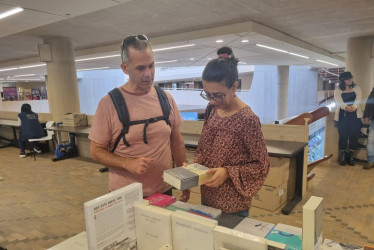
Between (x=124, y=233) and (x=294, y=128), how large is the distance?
119 inches

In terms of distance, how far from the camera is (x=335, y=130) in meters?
5.05

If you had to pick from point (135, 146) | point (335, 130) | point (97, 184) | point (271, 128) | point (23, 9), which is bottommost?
point (97, 184)

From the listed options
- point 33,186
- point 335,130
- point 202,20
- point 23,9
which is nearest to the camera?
point 23,9

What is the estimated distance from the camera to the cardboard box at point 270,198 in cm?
314

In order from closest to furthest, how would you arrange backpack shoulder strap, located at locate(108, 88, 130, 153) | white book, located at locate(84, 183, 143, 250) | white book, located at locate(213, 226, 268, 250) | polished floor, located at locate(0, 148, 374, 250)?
white book, located at locate(213, 226, 268, 250) < white book, located at locate(84, 183, 143, 250) < backpack shoulder strap, located at locate(108, 88, 130, 153) < polished floor, located at locate(0, 148, 374, 250)

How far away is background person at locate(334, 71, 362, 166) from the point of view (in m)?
4.53

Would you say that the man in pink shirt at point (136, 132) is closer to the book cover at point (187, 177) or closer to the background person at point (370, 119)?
the book cover at point (187, 177)

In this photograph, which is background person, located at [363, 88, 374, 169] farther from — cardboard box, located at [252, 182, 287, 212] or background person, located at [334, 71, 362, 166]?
cardboard box, located at [252, 182, 287, 212]

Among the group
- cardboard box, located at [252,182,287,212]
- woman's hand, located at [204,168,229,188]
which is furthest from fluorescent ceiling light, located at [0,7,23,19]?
cardboard box, located at [252,182,287,212]

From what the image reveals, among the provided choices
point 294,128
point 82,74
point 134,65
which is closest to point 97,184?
point 294,128

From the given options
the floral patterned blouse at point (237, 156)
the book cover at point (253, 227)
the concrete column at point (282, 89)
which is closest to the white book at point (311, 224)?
the book cover at point (253, 227)

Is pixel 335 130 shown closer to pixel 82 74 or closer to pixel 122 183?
pixel 122 183

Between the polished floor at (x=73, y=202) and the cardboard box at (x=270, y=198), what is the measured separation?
86 millimetres

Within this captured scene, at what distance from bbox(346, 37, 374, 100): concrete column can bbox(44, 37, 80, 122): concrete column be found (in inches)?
280
